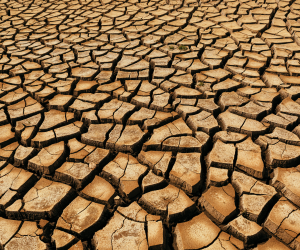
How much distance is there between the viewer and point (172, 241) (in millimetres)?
1407

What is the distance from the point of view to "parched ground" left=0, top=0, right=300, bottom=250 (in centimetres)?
146

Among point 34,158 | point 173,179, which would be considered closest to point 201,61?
point 173,179

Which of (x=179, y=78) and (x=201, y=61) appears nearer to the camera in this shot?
(x=179, y=78)

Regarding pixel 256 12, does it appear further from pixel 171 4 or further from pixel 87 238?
pixel 87 238

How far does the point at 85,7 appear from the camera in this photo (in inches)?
181

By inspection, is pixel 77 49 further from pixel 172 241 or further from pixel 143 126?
pixel 172 241

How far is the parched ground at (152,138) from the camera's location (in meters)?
1.46

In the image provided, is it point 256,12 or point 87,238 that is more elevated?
point 256,12

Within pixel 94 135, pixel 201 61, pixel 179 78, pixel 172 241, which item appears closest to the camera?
pixel 172 241

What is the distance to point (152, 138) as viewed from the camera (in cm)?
200

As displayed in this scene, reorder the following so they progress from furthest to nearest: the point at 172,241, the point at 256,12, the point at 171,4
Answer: the point at 171,4 → the point at 256,12 → the point at 172,241

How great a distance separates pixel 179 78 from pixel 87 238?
5.77ft

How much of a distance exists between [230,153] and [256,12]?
307 centimetres

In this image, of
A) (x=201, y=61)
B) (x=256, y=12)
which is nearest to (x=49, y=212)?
(x=201, y=61)
